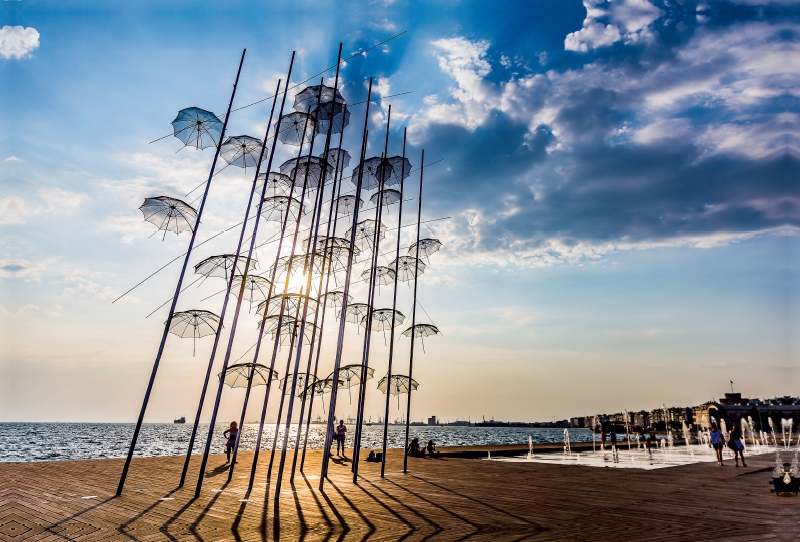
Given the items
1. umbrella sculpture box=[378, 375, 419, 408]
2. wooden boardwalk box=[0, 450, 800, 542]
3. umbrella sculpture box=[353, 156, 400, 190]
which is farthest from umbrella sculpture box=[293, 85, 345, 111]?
wooden boardwalk box=[0, 450, 800, 542]

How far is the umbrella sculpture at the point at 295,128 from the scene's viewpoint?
1739cm

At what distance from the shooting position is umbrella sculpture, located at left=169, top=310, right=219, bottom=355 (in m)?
14.7

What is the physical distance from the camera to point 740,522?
28.2 ft

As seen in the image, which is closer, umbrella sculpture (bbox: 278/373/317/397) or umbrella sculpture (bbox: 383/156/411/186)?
umbrella sculpture (bbox: 278/373/317/397)

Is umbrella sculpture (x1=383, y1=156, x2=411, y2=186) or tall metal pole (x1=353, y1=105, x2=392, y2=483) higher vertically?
umbrella sculpture (x1=383, y1=156, x2=411, y2=186)

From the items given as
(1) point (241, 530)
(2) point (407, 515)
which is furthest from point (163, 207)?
(2) point (407, 515)

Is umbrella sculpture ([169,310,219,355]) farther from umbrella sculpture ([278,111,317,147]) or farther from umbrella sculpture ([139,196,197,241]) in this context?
umbrella sculpture ([278,111,317,147])

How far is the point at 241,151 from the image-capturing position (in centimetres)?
1709

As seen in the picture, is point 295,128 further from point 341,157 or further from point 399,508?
point 399,508

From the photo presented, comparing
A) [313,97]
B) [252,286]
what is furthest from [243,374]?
[313,97]

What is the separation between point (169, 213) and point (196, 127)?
3495mm

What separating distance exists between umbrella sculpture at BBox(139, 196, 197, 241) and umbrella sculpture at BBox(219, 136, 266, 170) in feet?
9.89

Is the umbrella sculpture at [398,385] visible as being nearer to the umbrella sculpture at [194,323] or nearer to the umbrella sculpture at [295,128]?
the umbrella sculpture at [194,323]

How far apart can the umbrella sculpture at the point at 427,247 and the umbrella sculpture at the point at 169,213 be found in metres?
10.7
